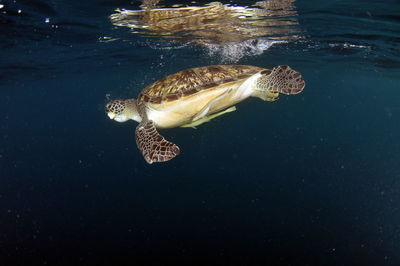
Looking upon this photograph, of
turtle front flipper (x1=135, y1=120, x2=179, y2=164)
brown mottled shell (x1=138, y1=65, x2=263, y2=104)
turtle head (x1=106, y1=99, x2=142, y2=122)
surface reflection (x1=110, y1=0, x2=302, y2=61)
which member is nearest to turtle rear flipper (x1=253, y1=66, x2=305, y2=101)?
brown mottled shell (x1=138, y1=65, x2=263, y2=104)

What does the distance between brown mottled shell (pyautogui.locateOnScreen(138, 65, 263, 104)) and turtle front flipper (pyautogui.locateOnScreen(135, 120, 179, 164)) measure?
0.75 m

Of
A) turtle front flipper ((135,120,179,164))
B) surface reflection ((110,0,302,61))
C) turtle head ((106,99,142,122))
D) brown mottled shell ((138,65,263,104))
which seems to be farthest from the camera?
surface reflection ((110,0,302,61))

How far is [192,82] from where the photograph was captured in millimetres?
5453

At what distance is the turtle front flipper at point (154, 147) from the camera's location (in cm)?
441

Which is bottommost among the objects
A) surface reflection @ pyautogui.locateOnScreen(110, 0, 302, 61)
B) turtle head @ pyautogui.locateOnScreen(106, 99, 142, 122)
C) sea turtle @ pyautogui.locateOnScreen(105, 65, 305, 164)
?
turtle head @ pyautogui.locateOnScreen(106, 99, 142, 122)

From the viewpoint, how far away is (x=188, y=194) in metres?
16.5

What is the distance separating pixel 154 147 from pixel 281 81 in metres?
2.90

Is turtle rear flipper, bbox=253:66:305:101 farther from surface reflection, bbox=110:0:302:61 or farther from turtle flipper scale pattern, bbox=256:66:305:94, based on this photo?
surface reflection, bbox=110:0:302:61

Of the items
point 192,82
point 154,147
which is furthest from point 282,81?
point 154,147

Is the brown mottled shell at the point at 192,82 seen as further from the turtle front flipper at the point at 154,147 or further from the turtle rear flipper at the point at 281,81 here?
the turtle front flipper at the point at 154,147

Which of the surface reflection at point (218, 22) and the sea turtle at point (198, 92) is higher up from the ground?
the surface reflection at point (218, 22)

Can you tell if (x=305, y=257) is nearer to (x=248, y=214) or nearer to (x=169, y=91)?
(x=248, y=214)

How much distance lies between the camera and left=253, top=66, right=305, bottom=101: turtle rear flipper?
194 inches

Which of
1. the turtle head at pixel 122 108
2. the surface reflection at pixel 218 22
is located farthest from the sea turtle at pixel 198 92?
the surface reflection at pixel 218 22
